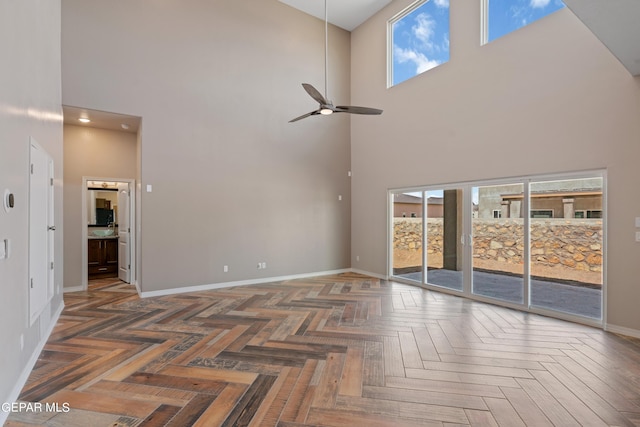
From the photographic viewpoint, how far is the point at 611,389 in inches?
95.5

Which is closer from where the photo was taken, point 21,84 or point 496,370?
point 21,84

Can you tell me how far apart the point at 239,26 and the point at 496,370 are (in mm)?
6623

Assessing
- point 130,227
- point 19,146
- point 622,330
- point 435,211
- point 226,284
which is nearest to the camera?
point 19,146

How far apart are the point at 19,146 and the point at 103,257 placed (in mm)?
5129

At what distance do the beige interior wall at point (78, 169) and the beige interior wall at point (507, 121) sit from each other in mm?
5028

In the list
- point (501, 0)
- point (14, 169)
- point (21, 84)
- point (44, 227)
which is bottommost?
point (44, 227)

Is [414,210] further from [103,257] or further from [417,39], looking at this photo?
[103,257]

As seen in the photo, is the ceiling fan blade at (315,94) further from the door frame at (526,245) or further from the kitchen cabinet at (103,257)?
the kitchen cabinet at (103,257)

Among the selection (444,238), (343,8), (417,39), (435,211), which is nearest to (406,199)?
(435,211)

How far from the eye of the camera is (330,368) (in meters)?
2.77

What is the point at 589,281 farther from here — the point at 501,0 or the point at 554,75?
the point at 501,0

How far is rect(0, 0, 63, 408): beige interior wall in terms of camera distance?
82.1 inches

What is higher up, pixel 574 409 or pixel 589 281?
pixel 589 281

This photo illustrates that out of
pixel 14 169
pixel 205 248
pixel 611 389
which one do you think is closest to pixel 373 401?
pixel 611 389
